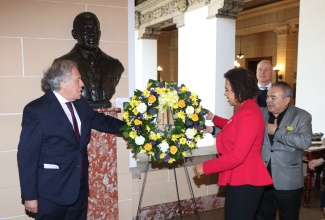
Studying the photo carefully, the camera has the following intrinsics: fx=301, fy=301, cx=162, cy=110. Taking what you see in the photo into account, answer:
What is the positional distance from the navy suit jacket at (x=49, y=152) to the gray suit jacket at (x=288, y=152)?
58.3 inches

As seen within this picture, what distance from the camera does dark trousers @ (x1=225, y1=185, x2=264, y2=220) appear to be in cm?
203

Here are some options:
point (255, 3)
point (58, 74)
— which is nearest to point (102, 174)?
point (58, 74)

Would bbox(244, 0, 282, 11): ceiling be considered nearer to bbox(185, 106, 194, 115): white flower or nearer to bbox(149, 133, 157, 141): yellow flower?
bbox(185, 106, 194, 115): white flower

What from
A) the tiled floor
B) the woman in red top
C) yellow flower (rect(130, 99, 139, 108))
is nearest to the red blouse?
the woman in red top

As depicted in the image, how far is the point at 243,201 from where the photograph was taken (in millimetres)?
2035

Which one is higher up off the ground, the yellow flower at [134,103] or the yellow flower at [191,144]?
the yellow flower at [134,103]

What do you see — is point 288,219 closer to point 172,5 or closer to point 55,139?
point 55,139

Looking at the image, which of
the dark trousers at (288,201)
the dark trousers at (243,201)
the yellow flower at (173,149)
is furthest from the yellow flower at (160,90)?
the dark trousers at (288,201)

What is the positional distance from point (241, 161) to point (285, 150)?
2.20ft

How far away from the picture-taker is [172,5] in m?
7.46

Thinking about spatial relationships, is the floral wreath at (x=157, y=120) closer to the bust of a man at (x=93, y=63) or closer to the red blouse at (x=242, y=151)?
the red blouse at (x=242, y=151)

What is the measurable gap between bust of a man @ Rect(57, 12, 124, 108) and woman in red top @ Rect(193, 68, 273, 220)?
1064mm

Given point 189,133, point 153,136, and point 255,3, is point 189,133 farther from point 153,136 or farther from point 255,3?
point 255,3

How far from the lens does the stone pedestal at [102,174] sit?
2.67 meters
